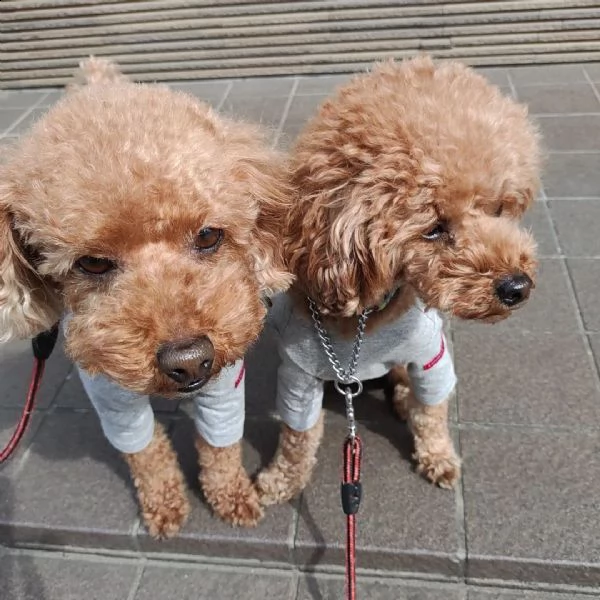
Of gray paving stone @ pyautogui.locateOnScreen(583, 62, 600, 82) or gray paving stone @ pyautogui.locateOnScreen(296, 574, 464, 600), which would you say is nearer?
gray paving stone @ pyautogui.locateOnScreen(296, 574, 464, 600)

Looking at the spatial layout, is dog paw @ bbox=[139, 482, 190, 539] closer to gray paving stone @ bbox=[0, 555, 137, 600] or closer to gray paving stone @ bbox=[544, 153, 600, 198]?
gray paving stone @ bbox=[0, 555, 137, 600]

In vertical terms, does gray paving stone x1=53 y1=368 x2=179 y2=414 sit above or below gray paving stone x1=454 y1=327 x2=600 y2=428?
above

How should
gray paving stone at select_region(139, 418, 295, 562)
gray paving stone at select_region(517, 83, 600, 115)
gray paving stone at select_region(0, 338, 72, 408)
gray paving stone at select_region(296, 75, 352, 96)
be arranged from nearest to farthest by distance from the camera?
gray paving stone at select_region(139, 418, 295, 562) < gray paving stone at select_region(0, 338, 72, 408) < gray paving stone at select_region(517, 83, 600, 115) < gray paving stone at select_region(296, 75, 352, 96)

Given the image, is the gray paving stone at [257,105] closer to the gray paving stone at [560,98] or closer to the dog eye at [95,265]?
the gray paving stone at [560,98]

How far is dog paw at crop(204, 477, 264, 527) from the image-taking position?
2072 millimetres

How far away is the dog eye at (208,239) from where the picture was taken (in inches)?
57.0

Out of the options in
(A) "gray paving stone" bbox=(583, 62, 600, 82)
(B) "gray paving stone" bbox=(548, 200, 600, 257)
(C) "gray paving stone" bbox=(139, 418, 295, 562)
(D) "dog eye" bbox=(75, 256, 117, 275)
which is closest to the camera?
(D) "dog eye" bbox=(75, 256, 117, 275)

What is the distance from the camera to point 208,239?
4.82ft

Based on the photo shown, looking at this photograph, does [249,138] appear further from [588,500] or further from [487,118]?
[588,500]

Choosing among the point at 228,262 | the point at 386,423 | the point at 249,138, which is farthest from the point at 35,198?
the point at 386,423

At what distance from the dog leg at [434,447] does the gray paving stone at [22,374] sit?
1.62 m

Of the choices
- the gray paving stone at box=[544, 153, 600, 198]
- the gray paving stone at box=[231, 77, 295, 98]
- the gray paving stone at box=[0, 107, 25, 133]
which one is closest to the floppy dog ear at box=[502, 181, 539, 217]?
the gray paving stone at box=[544, 153, 600, 198]

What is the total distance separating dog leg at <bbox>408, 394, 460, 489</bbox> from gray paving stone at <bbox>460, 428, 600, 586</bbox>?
81mm

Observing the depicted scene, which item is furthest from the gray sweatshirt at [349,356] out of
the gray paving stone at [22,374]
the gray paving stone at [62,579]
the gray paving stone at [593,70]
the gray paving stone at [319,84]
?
the gray paving stone at [593,70]
